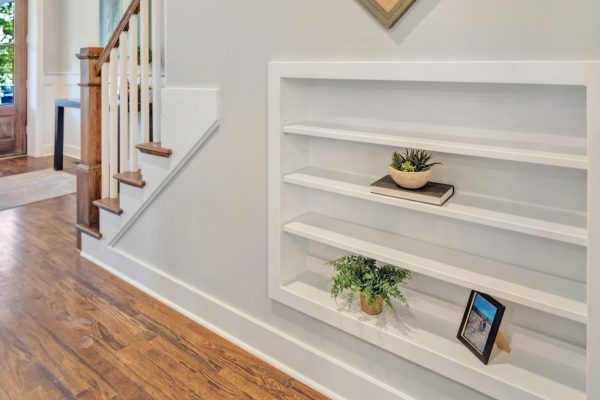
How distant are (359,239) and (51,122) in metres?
5.70

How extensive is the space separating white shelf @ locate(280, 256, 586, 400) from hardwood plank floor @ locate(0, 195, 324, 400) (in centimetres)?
36

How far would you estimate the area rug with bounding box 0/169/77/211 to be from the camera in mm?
4055

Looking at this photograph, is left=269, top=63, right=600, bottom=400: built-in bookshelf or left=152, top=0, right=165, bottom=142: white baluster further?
left=152, top=0, right=165, bottom=142: white baluster

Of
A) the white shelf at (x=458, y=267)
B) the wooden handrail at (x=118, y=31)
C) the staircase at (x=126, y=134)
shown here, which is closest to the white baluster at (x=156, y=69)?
the staircase at (x=126, y=134)

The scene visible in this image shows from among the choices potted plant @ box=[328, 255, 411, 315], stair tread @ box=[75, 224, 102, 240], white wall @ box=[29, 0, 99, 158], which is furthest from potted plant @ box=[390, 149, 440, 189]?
white wall @ box=[29, 0, 99, 158]

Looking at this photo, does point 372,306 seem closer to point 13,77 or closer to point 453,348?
point 453,348

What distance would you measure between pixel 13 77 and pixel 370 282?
19.4 ft

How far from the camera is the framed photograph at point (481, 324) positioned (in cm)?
133

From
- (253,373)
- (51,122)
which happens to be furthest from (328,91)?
(51,122)

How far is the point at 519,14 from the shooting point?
1.20 m

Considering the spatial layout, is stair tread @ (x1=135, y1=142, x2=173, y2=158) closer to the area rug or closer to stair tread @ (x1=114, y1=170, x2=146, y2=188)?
stair tread @ (x1=114, y1=170, x2=146, y2=188)

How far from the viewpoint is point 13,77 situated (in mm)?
5668

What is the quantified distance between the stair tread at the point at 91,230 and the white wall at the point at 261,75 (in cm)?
Result: 36

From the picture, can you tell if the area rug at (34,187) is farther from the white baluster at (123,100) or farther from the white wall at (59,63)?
the white baluster at (123,100)
